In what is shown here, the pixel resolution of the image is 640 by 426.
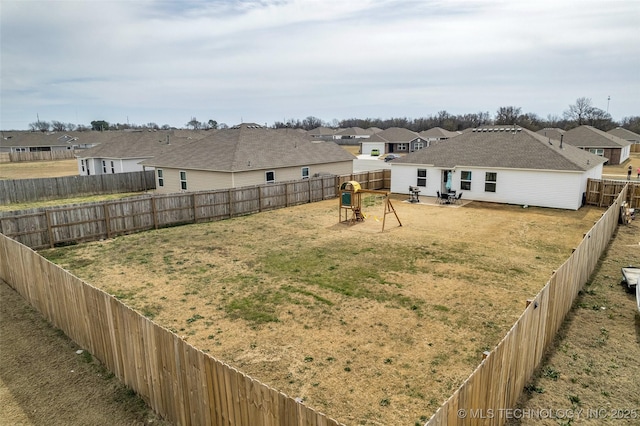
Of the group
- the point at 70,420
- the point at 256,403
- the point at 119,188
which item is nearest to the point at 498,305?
the point at 256,403

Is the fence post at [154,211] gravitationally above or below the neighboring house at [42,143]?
below

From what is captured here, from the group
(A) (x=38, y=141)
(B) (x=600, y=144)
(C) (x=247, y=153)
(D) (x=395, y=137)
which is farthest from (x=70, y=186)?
(D) (x=395, y=137)

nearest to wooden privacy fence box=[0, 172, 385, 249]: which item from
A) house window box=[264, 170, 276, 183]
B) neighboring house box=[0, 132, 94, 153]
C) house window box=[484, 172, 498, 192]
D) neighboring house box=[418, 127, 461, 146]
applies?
house window box=[264, 170, 276, 183]

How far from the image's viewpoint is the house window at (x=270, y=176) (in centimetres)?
2847

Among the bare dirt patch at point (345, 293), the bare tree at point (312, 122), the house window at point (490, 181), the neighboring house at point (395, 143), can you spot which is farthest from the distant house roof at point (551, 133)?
the bare tree at point (312, 122)

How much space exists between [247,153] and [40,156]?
5739 centimetres

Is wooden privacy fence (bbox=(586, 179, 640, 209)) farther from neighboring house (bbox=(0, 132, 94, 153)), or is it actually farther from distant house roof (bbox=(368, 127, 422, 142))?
neighboring house (bbox=(0, 132, 94, 153))

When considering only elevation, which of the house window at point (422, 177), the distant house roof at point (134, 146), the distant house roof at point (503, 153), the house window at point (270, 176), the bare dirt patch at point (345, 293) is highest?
the distant house roof at point (134, 146)

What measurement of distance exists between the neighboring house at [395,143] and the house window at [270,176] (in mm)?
50836

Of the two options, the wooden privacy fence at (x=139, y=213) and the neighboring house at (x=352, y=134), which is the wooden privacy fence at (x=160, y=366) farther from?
the neighboring house at (x=352, y=134)

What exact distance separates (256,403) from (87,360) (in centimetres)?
513

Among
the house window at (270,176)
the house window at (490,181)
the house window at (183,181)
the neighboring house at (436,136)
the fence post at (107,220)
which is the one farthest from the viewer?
the neighboring house at (436,136)

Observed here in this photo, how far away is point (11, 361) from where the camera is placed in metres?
8.23

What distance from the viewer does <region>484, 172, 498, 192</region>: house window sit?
26.9m
